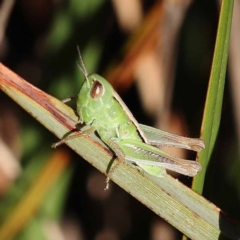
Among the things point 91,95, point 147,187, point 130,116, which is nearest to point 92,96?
point 91,95

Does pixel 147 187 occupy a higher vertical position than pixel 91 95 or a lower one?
lower

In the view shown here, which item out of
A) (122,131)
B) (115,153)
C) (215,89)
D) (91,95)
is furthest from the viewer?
(122,131)

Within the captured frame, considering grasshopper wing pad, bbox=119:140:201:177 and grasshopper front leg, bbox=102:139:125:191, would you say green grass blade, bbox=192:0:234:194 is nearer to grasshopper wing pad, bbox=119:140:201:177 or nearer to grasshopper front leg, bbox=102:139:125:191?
A: grasshopper front leg, bbox=102:139:125:191

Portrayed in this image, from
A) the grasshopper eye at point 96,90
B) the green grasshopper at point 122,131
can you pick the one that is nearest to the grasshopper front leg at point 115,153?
the green grasshopper at point 122,131

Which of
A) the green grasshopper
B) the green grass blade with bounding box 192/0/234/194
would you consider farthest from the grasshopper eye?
the green grass blade with bounding box 192/0/234/194

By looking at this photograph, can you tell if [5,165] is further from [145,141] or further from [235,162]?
[235,162]

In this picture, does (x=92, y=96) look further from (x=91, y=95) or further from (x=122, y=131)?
(x=122, y=131)

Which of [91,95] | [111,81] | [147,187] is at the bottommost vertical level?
[147,187]

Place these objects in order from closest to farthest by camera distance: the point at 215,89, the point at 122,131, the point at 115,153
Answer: the point at 215,89
the point at 115,153
the point at 122,131
